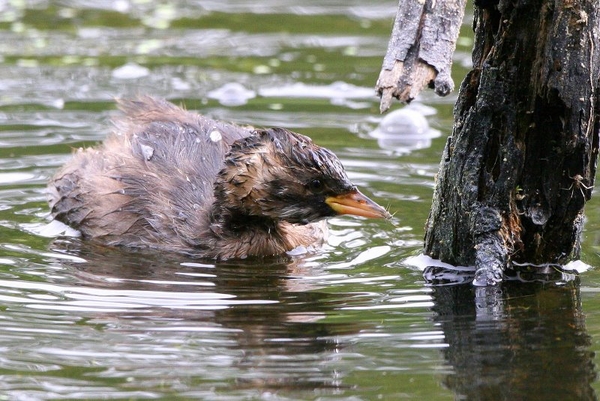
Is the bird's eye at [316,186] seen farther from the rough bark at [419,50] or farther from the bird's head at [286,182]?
the rough bark at [419,50]

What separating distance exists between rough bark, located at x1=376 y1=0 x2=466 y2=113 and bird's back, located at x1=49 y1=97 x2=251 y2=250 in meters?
2.42

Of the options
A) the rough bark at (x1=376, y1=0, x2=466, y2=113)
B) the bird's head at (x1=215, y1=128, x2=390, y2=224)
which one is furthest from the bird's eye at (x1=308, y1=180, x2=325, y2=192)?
the rough bark at (x1=376, y1=0, x2=466, y2=113)

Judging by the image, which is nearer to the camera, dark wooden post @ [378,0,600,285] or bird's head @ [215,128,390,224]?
dark wooden post @ [378,0,600,285]

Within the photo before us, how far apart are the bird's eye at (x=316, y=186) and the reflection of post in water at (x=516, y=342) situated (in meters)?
1.11

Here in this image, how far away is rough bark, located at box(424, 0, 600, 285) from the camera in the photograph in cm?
588

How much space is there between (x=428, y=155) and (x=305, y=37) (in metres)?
4.72

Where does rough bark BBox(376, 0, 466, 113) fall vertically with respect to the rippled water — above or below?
above

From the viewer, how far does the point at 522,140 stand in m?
6.20

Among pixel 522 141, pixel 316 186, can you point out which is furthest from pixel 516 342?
pixel 316 186

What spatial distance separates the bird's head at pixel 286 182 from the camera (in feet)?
23.6

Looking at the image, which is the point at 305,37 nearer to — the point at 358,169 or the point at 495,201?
the point at 358,169

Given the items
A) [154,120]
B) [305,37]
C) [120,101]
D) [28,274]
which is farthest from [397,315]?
[305,37]

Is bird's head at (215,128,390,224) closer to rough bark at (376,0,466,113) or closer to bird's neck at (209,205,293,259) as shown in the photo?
bird's neck at (209,205,293,259)

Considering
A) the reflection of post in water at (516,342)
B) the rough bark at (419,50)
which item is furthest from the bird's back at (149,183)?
the rough bark at (419,50)
